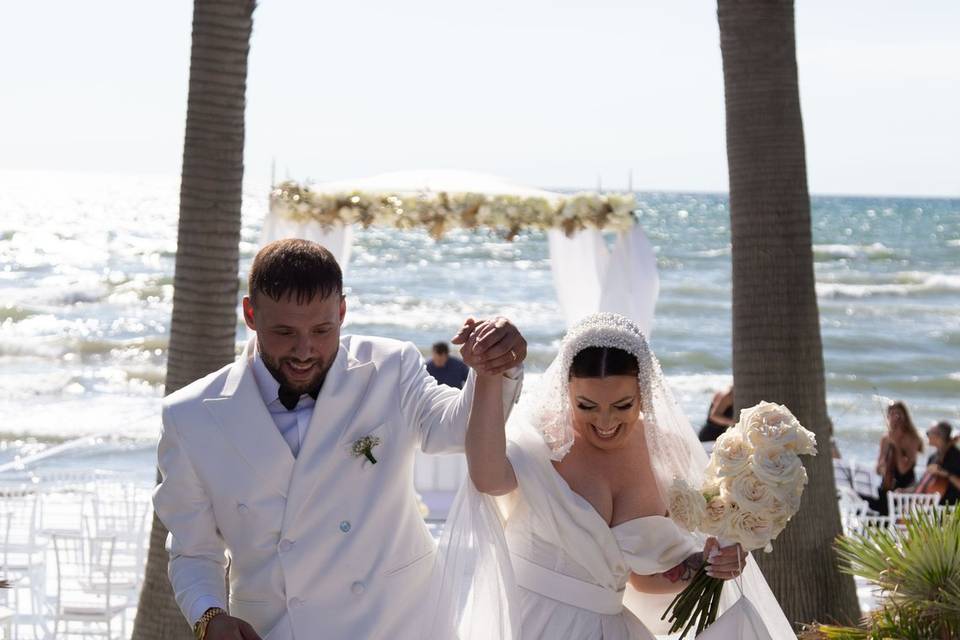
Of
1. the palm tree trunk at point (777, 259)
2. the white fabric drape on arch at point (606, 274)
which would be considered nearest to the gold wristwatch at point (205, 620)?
the palm tree trunk at point (777, 259)

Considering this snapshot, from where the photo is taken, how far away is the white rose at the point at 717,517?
3561mm

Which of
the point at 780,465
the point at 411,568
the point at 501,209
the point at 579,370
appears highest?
the point at 501,209

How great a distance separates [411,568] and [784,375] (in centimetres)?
308

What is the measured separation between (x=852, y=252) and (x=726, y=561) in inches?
1811

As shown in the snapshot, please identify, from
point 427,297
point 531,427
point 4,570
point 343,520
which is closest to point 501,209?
point 4,570

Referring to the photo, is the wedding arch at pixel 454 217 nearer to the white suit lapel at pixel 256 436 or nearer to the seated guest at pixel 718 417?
the seated guest at pixel 718 417

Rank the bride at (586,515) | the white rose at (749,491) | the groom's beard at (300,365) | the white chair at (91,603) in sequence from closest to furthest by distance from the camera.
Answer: the groom's beard at (300,365) < the white rose at (749,491) < the bride at (586,515) < the white chair at (91,603)

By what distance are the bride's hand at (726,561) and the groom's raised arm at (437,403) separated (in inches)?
33.1

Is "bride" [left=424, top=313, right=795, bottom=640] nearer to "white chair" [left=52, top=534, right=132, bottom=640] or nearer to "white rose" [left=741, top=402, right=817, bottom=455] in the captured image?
"white rose" [left=741, top=402, right=817, bottom=455]

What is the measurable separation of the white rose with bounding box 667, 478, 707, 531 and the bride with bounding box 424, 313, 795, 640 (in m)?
0.15

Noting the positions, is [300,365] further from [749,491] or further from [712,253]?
[712,253]

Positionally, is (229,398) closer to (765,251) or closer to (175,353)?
(175,353)

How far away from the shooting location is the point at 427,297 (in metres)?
36.6


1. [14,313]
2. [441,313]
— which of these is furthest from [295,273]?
[14,313]
